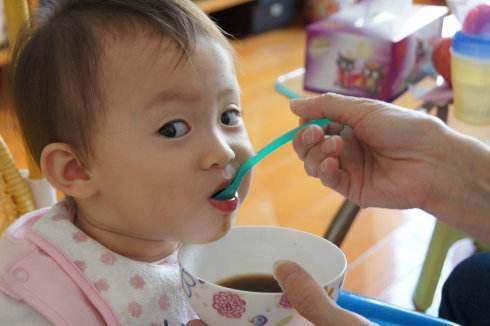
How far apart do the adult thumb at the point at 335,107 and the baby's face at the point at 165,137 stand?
12 centimetres

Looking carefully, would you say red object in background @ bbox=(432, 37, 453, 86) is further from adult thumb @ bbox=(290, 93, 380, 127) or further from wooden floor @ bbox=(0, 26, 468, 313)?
adult thumb @ bbox=(290, 93, 380, 127)

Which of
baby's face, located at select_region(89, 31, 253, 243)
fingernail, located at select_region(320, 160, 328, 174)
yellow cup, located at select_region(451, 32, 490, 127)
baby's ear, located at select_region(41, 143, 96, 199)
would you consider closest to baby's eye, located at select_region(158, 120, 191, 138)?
baby's face, located at select_region(89, 31, 253, 243)

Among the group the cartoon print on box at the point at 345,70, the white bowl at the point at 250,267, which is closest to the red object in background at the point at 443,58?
the cartoon print on box at the point at 345,70

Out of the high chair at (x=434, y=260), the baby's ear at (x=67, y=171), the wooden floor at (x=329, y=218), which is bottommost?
the wooden floor at (x=329, y=218)

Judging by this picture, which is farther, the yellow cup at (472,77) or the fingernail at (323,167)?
the yellow cup at (472,77)

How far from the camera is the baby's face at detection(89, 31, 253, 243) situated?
2.26 feet

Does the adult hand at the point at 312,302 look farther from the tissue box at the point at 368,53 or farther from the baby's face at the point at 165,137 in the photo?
the tissue box at the point at 368,53

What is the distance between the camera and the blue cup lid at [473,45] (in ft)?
3.57

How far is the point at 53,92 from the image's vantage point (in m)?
0.71

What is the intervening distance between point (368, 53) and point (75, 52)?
0.70 meters

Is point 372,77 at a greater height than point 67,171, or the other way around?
point 67,171

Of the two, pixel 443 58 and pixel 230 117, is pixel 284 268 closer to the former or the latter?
pixel 230 117

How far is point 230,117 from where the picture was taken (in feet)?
2.47

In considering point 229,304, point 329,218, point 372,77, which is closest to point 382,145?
point 229,304
